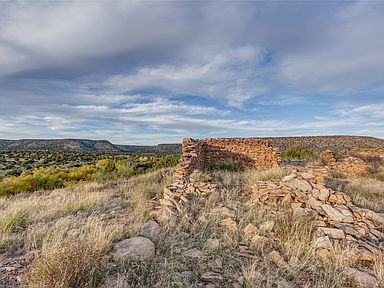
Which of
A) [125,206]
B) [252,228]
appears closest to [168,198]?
[125,206]

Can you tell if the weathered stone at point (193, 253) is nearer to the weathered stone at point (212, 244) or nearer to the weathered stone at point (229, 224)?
the weathered stone at point (212, 244)

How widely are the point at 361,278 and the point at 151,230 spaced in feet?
9.76

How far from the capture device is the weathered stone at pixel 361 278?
12.0 feet

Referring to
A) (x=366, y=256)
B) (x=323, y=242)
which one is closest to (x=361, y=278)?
(x=366, y=256)

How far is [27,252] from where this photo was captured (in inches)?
158

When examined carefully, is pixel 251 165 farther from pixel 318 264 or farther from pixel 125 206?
pixel 318 264

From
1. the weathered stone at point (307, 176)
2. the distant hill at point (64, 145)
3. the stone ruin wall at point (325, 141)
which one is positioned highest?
the stone ruin wall at point (325, 141)

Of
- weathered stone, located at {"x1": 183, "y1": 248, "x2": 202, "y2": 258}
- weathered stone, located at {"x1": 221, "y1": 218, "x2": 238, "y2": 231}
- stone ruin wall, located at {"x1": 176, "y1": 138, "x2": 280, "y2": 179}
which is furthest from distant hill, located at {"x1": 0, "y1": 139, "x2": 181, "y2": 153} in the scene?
weathered stone, located at {"x1": 183, "y1": 248, "x2": 202, "y2": 258}

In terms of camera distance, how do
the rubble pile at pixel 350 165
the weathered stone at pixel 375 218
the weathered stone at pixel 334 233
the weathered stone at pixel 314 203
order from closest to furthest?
the weathered stone at pixel 334 233, the weathered stone at pixel 375 218, the weathered stone at pixel 314 203, the rubble pile at pixel 350 165

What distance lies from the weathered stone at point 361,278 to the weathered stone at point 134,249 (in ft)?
8.42

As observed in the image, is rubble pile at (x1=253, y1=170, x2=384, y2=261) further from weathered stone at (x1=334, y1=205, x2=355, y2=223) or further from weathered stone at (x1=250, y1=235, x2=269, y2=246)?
weathered stone at (x1=250, y1=235, x2=269, y2=246)

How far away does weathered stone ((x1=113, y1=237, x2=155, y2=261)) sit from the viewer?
387 cm

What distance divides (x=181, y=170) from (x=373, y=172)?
33.7ft

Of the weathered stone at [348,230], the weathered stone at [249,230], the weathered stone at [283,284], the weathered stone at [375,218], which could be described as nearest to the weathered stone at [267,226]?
the weathered stone at [249,230]
